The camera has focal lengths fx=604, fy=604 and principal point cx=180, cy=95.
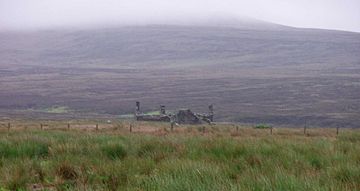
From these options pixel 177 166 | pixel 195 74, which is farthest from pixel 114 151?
pixel 195 74

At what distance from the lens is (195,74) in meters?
118

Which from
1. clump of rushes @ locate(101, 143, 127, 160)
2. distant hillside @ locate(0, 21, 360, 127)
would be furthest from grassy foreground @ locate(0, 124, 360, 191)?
distant hillside @ locate(0, 21, 360, 127)

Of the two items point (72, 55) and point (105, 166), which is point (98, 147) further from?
point (72, 55)

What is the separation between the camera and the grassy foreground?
6.79 m

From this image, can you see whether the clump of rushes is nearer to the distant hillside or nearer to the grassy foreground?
the grassy foreground

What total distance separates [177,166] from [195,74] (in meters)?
110

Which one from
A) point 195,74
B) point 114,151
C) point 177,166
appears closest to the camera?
point 177,166

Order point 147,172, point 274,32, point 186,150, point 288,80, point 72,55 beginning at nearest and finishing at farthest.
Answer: point 147,172 < point 186,150 < point 288,80 < point 72,55 < point 274,32

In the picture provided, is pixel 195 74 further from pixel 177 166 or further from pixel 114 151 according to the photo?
pixel 177 166

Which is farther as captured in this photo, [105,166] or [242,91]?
[242,91]

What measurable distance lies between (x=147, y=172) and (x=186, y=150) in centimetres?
234

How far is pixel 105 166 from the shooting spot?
28.1ft

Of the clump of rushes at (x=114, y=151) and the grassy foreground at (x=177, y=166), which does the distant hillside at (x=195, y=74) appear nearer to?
the grassy foreground at (x=177, y=166)

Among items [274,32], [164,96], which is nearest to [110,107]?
[164,96]
